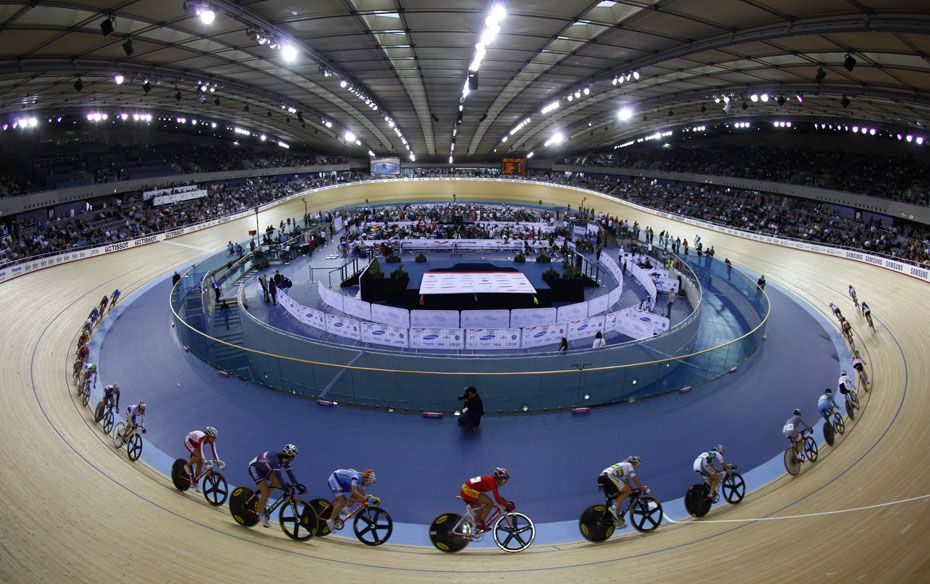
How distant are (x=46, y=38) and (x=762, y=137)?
50365 millimetres

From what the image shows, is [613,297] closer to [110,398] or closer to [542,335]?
[542,335]

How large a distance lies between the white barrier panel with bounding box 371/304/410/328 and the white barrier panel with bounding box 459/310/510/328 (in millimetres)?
1928

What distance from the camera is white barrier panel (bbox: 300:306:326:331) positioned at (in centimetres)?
1489

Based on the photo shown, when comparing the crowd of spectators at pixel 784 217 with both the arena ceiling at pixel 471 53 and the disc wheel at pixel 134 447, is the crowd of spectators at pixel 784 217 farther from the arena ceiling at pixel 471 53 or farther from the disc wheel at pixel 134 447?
the disc wheel at pixel 134 447

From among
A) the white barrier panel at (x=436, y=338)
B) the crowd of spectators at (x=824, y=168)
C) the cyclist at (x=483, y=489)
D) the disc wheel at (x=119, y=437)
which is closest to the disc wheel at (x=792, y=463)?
the cyclist at (x=483, y=489)

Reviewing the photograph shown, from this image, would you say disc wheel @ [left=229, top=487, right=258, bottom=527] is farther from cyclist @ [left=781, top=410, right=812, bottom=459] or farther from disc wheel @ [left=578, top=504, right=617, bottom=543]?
cyclist @ [left=781, top=410, right=812, bottom=459]

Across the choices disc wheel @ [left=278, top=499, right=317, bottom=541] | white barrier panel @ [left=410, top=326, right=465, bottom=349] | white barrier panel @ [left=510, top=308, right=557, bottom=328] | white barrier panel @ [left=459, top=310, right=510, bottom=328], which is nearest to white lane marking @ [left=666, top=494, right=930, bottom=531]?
disc wheel @ [left=278, top=499, right=317, bottom=541]

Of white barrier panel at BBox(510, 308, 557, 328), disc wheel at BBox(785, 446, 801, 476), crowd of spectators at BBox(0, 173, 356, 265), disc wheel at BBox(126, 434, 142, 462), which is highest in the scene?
crowd of spectators at BBox(0, 173, 356, 265)

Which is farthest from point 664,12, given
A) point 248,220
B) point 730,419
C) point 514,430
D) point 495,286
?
point 248,220

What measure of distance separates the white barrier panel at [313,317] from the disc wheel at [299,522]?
9474 millimetres

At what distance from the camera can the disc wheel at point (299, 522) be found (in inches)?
225

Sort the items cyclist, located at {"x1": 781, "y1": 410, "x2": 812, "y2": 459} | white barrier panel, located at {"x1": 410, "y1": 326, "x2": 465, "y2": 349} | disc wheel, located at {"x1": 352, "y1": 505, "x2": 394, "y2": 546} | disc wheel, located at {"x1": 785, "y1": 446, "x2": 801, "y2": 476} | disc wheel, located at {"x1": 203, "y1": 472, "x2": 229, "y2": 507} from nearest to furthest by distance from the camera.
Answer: disc wheel, located at {"x1": 352, "y1": 505, "x2": 394, "y2": 546} < disc wheel, located at {"x1": 203, "y1": 472, "x2": 229, "y2": 507} < cyclist, located at {"x1": 781, "y1": 410, "x2": 812, "y2": 459} < disc wheel, located at {"x1": 785, "y1": 446, "x2": 801, "y2": 476} < white barrier panel, located at {"x1": 410, "y1": 326, "x2": 465, "y2": 349}

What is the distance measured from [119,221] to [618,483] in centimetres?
3526

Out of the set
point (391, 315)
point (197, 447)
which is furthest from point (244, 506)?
point (391, 315)
